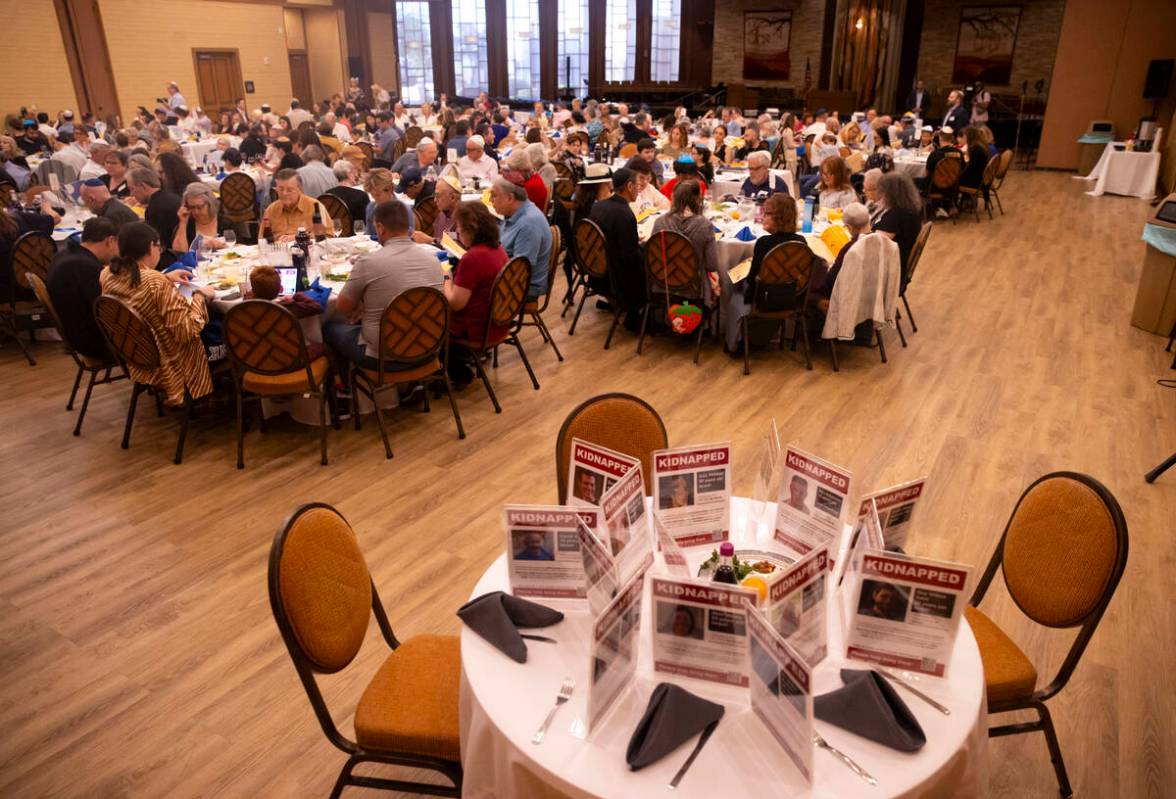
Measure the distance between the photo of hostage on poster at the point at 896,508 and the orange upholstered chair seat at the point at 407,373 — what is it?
9.96 feet

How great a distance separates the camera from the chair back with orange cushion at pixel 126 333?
13.3 ft

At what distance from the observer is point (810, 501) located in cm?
211

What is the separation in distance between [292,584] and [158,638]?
155 cm

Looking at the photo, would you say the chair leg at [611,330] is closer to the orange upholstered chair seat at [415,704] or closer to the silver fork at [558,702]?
the orange upholstered chair seat at [415,704]

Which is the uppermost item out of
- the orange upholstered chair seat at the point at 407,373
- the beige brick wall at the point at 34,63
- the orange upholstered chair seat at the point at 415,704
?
the beige brick wall at the point at 34,63

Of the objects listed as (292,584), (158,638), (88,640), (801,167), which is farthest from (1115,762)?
(801,167)

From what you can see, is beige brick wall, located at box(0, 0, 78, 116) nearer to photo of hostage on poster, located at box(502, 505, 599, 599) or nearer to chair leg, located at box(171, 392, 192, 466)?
chair leg, located at box(171, 392, 192, 466)

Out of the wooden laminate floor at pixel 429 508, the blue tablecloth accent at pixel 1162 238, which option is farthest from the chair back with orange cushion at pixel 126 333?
the blue tablecloth accent at pixel 1162 238

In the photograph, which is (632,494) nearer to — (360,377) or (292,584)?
(292,584)

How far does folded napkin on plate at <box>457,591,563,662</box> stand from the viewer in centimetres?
190

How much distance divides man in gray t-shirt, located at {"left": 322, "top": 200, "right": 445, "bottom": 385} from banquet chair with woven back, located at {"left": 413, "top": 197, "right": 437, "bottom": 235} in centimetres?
235

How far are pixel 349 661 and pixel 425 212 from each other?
206 inches

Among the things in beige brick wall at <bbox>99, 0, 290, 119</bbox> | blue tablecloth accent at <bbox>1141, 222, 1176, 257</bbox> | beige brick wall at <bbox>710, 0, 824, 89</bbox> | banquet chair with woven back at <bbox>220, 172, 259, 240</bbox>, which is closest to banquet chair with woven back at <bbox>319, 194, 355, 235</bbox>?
banquet chair with woven back at <bbox>220, 172, 259, 240</bbox>

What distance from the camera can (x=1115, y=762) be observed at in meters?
2.57
